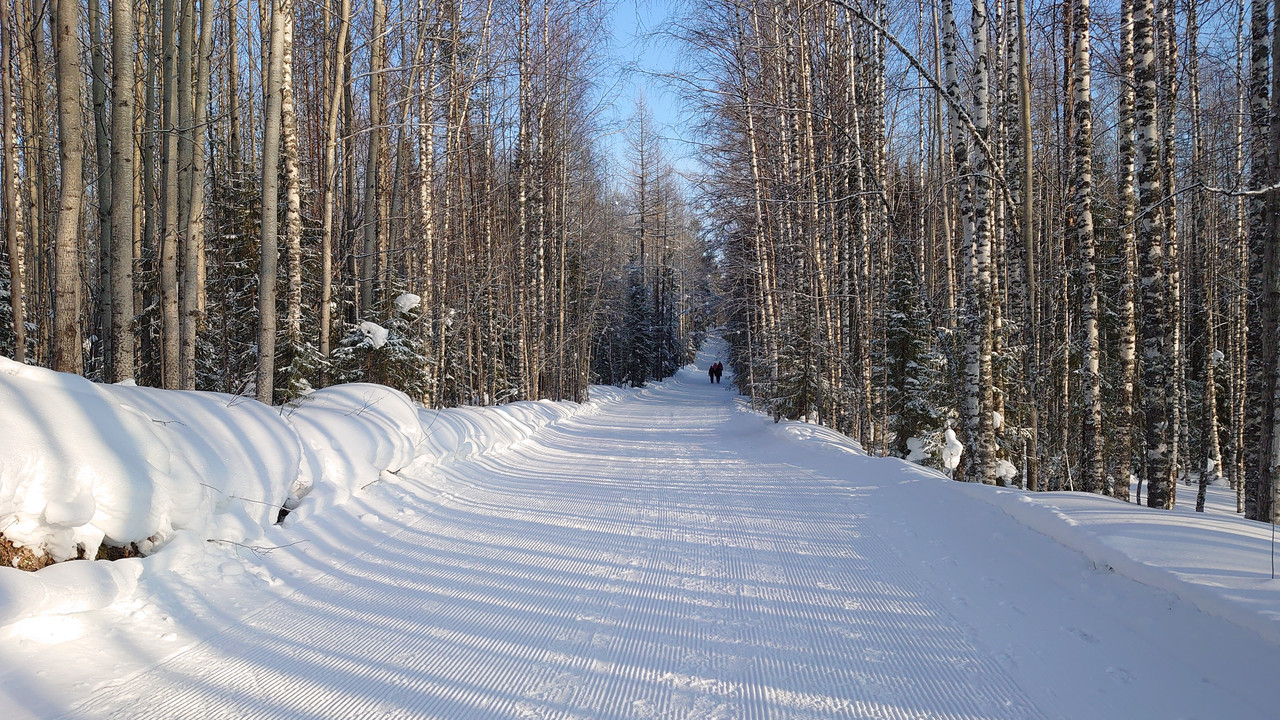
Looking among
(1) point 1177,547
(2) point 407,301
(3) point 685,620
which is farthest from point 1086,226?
(2) point 407,301

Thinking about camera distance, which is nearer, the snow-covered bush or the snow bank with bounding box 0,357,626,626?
the snow bank with bounding box 0,357,626,626

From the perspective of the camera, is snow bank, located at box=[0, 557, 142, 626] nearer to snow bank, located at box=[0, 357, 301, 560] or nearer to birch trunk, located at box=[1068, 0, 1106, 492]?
snow bank, located at box=[0, 357, 301, 560]

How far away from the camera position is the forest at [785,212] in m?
7.58

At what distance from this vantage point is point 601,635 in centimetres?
359

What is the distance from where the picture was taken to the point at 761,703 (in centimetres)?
286

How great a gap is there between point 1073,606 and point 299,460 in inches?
229

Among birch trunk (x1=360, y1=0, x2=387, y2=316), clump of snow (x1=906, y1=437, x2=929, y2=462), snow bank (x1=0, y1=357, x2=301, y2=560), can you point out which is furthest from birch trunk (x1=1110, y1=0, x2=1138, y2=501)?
birch trunk (x1=360, y1=0, x2=387, y2=316)

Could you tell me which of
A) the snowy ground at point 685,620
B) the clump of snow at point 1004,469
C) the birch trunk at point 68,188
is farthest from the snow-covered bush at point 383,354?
the clump of snow at point 1004,469

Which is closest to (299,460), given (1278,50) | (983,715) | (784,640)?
(784,640)

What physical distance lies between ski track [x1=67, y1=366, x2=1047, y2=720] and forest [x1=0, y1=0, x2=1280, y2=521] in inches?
144

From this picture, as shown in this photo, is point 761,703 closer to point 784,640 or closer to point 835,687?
point 835,687

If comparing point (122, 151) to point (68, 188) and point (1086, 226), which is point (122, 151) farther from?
point (1086, 226)

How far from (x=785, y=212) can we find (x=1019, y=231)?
5.94m

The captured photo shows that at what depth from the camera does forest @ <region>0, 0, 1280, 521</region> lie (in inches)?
299
